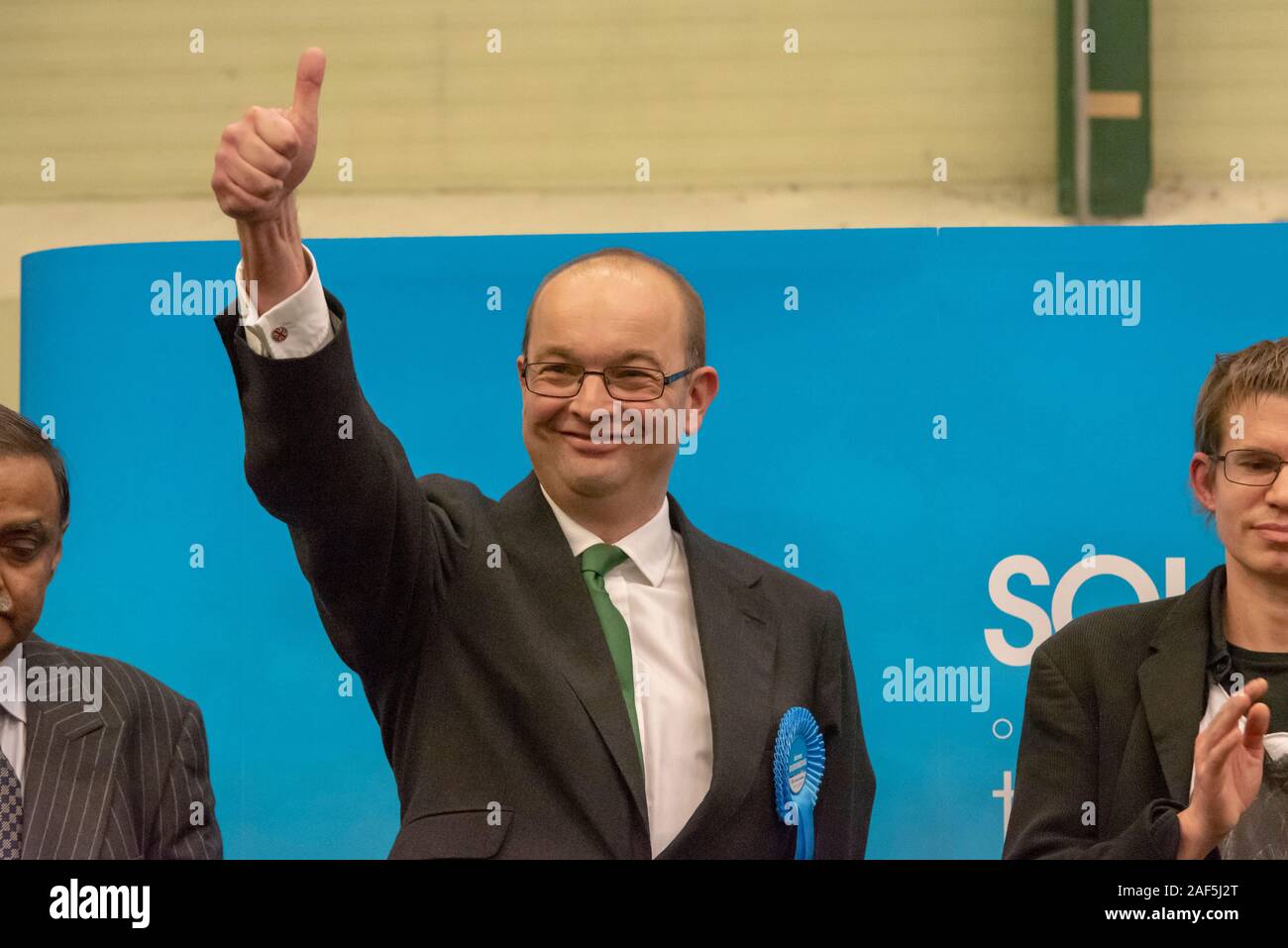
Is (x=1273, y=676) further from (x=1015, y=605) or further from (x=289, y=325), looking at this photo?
(x=289, y=325)

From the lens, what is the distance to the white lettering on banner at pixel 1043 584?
9.32ft

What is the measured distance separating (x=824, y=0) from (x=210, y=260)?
4.37ft

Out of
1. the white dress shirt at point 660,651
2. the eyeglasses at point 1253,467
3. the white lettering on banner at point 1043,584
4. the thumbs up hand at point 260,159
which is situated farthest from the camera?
the white lettering on banner at point 1043,584

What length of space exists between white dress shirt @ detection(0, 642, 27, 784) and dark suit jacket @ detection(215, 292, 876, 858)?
401mm

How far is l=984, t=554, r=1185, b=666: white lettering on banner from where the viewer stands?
284cm

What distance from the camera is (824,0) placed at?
3209mm

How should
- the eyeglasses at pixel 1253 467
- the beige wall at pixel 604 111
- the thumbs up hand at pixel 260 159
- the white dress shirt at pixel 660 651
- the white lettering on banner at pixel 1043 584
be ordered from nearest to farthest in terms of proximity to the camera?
the thumbs up hand at pixel 260 159
the white dress shirt at pixel 660 651
the eyeglasses at pixel 1253 467
the white lettering on banner at pixel 1043 584
the beige wall at pixel 604 111

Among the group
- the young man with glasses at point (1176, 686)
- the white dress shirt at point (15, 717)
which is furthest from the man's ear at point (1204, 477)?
the white dress shirt at point (15, 717)

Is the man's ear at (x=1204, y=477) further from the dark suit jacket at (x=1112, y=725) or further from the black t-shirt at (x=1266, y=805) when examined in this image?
the black t-shirt at (x=1266, y=805)

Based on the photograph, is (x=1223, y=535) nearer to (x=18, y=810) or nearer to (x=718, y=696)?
(x=718, y=696)

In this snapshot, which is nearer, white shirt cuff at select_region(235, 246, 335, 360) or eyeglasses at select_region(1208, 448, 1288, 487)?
white shirt cuff at select_region(235, 246, 335, 360)

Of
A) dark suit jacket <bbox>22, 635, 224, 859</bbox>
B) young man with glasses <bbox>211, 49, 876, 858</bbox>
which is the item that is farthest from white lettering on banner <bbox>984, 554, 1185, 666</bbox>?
dark suit jacket <bbox>22, 635, 224, 859</bbox>


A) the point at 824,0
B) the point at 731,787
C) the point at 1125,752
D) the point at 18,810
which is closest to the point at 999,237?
the point at 824,0

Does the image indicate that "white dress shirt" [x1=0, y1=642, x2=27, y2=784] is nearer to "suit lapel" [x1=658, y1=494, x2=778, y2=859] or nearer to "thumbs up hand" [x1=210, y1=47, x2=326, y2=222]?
"thumbs up hand" [x1=210, y1=47, x2=326, y2=222]
